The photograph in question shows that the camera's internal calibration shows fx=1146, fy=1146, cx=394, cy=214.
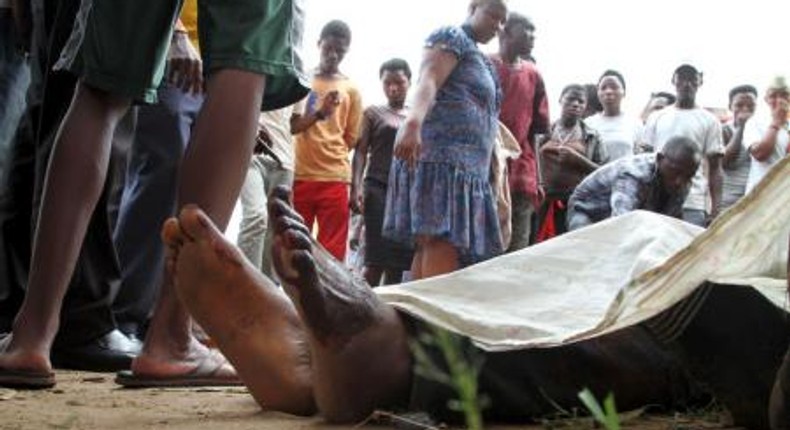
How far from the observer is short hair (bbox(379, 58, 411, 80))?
7.04 m

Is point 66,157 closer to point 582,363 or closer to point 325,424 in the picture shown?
point 325,424

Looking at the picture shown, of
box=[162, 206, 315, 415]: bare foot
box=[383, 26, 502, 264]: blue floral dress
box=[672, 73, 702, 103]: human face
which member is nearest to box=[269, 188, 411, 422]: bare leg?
box=[162, 206, 315, 415]: bare foot

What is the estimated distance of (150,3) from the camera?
208 centimetres

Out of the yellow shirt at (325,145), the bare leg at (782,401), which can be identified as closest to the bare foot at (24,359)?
the bare leg at (782,401)

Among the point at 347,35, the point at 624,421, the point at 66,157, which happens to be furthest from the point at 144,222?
the point at 347,35

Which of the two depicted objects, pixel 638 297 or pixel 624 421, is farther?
pixel 624 421

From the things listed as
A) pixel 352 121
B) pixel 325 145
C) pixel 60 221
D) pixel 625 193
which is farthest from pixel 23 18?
pixel 352 121

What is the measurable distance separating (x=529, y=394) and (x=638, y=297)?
1.03 feet

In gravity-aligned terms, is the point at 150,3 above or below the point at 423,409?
above

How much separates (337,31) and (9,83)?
3563 millimetres

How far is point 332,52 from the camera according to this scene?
21.2 ft

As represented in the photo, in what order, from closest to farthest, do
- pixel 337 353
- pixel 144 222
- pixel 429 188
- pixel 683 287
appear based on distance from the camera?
pixel 683 287
pixel 337 353
pixel 144 222
pixel 429 188

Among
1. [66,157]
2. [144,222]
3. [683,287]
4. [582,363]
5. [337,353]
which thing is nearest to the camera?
[683,287]

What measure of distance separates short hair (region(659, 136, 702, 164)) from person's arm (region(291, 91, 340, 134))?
64.3 inches
